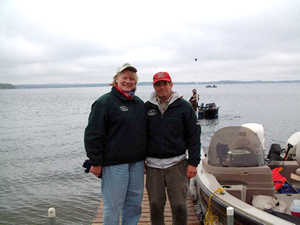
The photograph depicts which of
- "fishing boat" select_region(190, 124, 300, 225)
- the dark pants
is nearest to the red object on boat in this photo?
"fishing boat" select_region(190, 124, 300, 225)

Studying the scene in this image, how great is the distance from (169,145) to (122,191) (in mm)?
682

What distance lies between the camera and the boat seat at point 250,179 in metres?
4.08

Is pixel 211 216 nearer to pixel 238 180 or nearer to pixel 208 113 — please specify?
pixel 238 180

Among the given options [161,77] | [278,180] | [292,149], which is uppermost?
[161,77]

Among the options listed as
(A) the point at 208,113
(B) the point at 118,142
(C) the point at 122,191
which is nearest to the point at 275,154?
(C) the point at 122,191

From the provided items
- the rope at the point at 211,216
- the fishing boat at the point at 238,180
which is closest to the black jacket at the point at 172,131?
the rope at the point at 211,216

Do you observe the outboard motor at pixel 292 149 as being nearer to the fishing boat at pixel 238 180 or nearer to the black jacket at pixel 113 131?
the fishing boat at pixel 238 180

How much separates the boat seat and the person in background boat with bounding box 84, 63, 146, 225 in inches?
63.1

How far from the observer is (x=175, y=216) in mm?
3340

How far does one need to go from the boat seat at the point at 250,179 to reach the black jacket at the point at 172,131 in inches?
46.8

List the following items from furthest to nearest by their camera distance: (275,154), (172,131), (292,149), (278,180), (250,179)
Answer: (275,154) < (292,149) < (278,180) < (250,179) < (172,131)

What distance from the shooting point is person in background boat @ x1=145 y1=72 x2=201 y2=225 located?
3174 millimetres

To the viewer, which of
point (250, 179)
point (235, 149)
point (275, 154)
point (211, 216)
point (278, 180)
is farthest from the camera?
point (275, 154)

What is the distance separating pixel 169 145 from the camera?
3.17m
